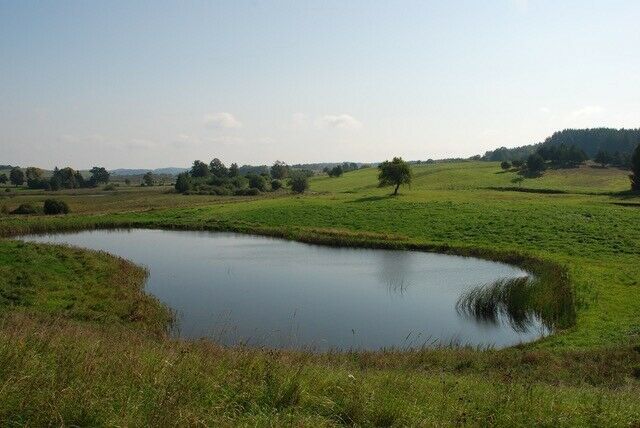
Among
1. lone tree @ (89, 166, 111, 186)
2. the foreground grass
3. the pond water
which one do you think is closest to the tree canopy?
the pond water

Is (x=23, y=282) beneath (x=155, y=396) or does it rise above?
beneath

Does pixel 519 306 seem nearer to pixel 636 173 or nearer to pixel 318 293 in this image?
pixel 318 293

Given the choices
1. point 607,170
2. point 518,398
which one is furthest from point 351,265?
point 607,170

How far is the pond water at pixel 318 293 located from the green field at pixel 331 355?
248cm

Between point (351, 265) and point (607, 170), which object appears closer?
point (351, 265)

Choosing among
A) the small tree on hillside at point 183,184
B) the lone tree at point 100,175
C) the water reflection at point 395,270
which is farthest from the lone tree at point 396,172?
the lone tree at point 100,175

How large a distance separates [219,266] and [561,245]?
27.6 m

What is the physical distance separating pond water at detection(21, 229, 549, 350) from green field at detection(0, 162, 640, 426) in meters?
2.48

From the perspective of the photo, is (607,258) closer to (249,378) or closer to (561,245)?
(561,245)

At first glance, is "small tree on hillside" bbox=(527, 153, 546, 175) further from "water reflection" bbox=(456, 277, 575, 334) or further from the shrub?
"water reflection" bbox=(456, 277, 575, 334)

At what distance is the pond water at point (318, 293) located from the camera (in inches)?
892

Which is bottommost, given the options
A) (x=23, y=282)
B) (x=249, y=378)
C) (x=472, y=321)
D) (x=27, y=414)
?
(x=472, y=321)

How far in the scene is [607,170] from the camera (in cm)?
11556

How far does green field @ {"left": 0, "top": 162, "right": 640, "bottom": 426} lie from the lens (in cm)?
631
